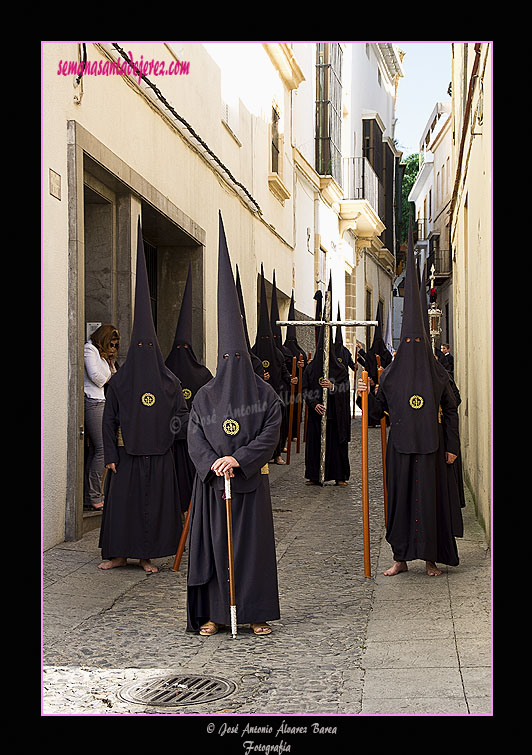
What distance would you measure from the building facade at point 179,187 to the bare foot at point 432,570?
2859 mm

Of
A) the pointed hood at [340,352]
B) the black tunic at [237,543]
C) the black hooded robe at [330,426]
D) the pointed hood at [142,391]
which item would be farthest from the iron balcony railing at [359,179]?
the black tunic at [237,543]

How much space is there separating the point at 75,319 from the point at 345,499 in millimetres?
4882

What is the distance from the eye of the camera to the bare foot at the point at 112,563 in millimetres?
7445

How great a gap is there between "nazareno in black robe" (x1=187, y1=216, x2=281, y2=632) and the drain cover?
828mm

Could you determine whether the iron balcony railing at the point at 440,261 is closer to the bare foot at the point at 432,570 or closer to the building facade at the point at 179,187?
the building facade at the point at 179,187

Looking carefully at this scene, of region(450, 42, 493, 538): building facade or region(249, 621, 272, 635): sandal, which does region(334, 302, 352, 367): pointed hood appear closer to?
region(450, 42, 493, 538): building facade

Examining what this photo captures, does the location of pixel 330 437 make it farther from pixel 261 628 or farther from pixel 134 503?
pixel 261 628

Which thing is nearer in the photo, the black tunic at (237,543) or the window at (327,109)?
the black tunic at (237,543)

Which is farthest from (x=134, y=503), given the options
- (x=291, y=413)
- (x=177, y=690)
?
(x=291, y=413)

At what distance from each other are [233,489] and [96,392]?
10.7 feet

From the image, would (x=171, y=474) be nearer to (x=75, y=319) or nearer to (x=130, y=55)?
(x=75, y=319)

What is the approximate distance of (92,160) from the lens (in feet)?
29.1

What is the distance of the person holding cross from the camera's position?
→ 7328 millimetres

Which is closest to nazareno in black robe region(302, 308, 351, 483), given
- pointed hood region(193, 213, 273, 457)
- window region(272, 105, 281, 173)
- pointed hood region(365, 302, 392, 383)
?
pointed hood region(365, 302, 392, 383)
